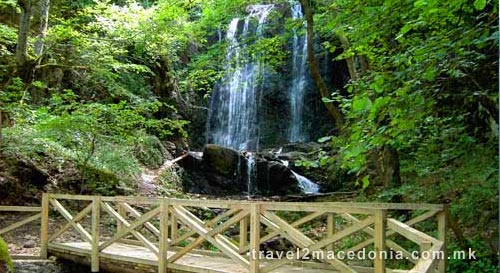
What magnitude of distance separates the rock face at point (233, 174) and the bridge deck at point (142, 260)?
8.89 meters

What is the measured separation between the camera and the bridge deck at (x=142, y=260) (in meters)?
5.54

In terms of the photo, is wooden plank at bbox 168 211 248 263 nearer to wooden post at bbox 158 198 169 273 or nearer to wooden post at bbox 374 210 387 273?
wooden post at bbox 158 198 169 273

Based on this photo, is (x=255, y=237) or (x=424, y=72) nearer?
(x=424, y=72)

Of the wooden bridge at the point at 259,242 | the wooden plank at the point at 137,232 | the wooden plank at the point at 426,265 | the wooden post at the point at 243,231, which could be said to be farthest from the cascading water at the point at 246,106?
the wooden plank at the point at 426,265

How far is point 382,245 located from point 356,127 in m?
1.08

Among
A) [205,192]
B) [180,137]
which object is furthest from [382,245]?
[180,137]

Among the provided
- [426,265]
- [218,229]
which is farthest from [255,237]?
[426,265]

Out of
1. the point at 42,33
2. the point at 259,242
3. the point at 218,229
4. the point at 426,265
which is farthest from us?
the point at 42,33

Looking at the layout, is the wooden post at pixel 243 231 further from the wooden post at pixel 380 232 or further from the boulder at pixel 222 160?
the boulder at pixel 222 160

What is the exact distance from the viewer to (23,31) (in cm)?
1023

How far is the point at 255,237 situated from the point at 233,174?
11930 mm

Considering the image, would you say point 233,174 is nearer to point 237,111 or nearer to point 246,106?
point 237,111

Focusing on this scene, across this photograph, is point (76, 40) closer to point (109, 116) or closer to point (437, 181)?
point (109, 116)

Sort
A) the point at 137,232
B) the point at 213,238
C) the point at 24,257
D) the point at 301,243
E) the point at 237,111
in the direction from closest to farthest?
the point at 301,243 < the point at 213,238 < the point at 137,232 < the point at 24,257 < the point at 237,111
